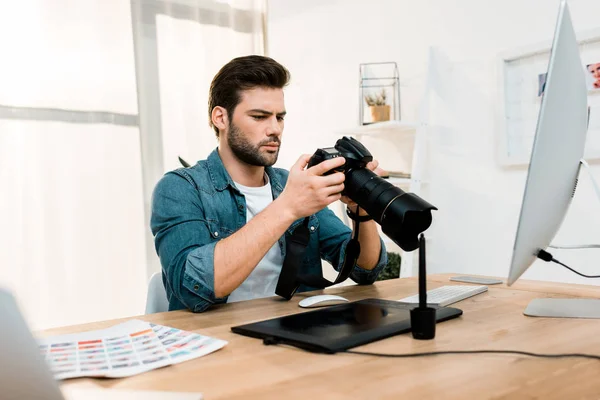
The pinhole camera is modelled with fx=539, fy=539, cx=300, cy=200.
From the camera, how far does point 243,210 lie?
1444 mm

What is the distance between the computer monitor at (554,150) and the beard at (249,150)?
846mm

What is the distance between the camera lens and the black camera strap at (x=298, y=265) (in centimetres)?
120

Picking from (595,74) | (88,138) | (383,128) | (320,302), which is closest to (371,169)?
(320,302)

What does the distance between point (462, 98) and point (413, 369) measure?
187cm

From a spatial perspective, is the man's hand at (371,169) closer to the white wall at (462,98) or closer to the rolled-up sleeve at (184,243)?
the rolled-up sleeve at (184,243)

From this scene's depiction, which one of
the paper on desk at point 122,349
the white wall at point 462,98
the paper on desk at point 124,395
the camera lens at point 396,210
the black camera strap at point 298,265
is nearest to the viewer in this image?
the paper on desk at point 124,395

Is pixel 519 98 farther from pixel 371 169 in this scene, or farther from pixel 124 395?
pixel 124 395

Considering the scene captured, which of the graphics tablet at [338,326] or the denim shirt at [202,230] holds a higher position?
the denim shirt at [202,230]

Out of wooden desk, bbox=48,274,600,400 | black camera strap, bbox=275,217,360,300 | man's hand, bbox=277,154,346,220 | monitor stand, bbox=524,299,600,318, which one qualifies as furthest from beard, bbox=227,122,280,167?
monitor stand, bbox=524,299,600,318

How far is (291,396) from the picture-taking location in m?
0.59

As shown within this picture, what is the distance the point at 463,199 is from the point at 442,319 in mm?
1499

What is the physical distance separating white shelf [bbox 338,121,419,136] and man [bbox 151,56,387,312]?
0.80m

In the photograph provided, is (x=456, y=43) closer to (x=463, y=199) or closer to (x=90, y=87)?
(x=463, y=199)

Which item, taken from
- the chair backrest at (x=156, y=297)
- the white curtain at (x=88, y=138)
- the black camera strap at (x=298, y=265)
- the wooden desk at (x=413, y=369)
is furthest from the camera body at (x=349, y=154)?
the white curtain at (x=88, y=138)
